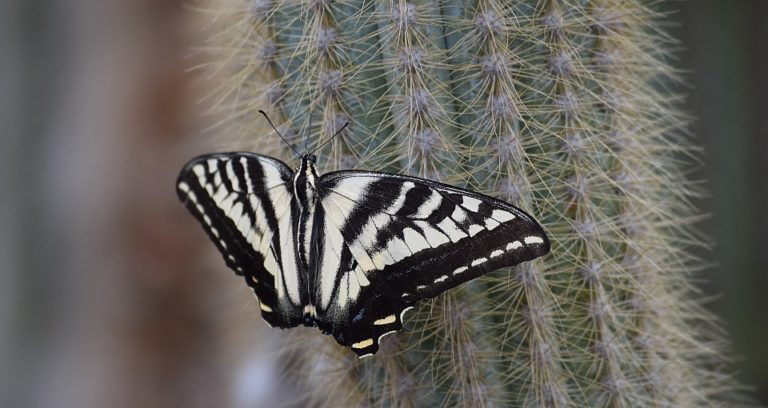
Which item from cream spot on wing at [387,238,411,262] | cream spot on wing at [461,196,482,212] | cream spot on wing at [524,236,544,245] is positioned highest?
cream spot on wing at [461,196,482,212]

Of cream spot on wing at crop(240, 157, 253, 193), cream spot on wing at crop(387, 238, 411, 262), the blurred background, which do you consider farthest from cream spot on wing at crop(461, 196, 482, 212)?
the blurred background

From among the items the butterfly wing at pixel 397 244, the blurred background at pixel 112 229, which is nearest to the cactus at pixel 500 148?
the butterfly wing at pixel 397 244

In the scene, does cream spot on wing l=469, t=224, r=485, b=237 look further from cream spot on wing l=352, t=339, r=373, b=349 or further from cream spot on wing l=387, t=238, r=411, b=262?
cream spot on wing l=352, t=339, r=373, b=349

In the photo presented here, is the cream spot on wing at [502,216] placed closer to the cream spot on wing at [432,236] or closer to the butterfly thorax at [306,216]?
the cream spot on wing at [432,236]

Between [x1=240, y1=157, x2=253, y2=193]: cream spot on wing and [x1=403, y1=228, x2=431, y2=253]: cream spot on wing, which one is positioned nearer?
[x1=403, y1=228, x2=431, y2=253]: cream spot on wing

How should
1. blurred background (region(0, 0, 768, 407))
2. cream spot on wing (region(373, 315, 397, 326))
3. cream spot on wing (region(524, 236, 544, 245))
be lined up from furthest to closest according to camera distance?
blurred background (region(0, 0, 768, 407)) → cream spot on wing (region(373, 315, 397, 326)) → cream spot on wing (region(524, 236, 544, 245))

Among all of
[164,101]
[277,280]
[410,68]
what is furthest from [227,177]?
[164,101]

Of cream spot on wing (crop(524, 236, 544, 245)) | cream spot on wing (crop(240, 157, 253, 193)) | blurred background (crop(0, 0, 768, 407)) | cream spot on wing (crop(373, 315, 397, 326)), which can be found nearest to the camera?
cream spot on wing (crop(524, 236, 544, 245))

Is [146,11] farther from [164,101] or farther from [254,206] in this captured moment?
[254,206]
